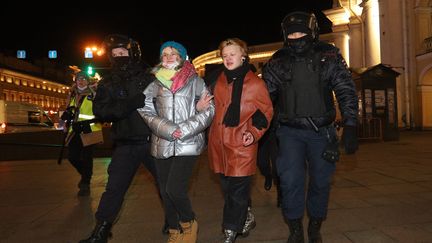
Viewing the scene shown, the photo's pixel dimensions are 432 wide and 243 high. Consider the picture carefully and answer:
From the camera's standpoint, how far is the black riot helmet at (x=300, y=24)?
363 cm

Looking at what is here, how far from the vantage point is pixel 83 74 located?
5910mm

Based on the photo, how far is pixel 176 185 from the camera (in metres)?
3.50

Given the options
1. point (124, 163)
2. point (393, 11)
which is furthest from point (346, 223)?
point (393, 11)

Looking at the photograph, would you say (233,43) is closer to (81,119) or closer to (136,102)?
(136,102)

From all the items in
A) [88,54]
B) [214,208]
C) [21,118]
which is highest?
[88,54]

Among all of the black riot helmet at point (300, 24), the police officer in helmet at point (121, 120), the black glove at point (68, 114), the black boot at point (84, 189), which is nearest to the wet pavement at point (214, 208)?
the black boot at point (84, 189)

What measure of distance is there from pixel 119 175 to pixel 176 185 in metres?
0.62

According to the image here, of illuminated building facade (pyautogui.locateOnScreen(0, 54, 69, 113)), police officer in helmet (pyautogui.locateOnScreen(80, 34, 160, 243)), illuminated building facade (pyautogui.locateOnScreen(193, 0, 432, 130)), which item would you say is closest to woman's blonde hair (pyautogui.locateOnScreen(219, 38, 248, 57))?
police officer in helmet (pyautogui.locateOnScreen(80, 34, 160, 243))

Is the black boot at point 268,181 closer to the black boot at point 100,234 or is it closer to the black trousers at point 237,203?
the black trousers at point 237,203

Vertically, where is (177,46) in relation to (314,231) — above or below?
above

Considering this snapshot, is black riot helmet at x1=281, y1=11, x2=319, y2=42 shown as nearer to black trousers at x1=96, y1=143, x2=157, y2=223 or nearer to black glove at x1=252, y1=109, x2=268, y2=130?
black glove at x1=252, y1=109, x2=268, y2=130

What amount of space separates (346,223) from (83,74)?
13.4 ft

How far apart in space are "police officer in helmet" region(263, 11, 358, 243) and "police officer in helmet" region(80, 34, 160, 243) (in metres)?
1.28

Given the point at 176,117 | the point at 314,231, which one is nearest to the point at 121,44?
the point at 176,117
